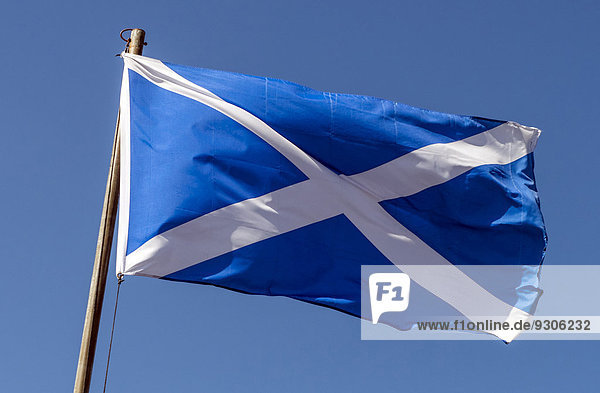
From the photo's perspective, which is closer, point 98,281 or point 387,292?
point 98,281

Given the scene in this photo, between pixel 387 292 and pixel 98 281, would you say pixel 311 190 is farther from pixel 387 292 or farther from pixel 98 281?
pixel 98 281

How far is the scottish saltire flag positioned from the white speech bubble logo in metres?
0.21

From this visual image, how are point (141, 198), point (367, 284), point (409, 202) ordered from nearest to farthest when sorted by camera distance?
1. point (141, 198)
2. point (367, 284)
3. point (409, 202)

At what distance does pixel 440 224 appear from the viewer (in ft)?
43.7

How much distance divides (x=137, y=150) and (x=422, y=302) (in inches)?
172

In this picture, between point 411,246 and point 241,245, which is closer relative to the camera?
point 241,245

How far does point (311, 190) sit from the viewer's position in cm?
1246

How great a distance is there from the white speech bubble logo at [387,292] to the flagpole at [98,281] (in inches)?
139

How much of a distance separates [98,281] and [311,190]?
3373 mm

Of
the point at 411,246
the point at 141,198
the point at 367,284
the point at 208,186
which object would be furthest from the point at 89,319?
the point at 411,246

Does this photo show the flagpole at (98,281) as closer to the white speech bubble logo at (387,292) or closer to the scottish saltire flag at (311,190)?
the scottish saltire flag at (311,190)

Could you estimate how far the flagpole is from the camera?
9703 mm

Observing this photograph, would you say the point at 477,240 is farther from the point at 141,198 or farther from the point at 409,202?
the point at 141,198

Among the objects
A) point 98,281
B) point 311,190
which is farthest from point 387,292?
point 98,281
